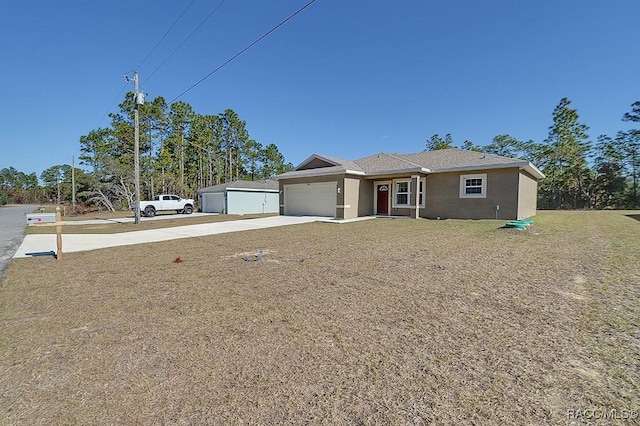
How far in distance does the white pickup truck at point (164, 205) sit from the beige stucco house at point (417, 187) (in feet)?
37.5

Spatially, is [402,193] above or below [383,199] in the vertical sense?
above

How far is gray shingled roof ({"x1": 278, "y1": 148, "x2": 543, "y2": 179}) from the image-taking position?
46.4ft

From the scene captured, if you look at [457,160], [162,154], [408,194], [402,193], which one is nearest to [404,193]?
[402,193]

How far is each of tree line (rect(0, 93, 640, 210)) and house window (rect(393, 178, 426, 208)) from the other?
24447 mm

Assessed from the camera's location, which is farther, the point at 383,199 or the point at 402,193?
the point at 383,199

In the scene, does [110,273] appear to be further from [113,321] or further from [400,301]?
[400,301]

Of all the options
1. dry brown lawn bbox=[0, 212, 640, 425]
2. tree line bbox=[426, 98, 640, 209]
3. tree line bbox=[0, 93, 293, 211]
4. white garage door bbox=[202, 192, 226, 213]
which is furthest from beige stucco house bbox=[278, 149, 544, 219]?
tree line bbox=[0, 93, 293, 211]

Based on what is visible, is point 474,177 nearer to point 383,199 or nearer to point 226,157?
point 383,199

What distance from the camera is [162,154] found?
37875mm

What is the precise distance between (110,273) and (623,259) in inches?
430

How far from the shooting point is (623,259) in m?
6.07

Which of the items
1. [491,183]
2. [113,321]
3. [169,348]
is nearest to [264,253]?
[113,321]

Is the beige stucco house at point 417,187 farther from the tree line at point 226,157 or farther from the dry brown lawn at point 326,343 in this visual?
the tree line at point 226,157

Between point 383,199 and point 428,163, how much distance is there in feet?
11.2
